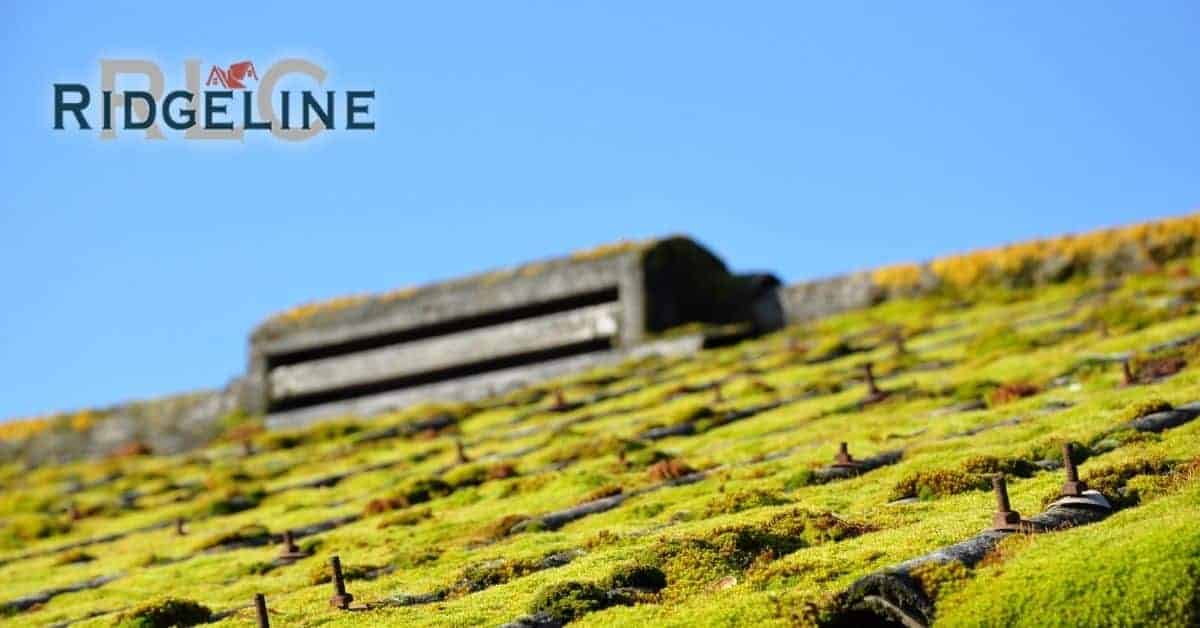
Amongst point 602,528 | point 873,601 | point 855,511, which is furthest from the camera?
point 602,528

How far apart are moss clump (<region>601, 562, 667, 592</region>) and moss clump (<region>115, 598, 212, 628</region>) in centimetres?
552

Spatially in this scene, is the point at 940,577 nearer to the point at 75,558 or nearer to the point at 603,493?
the point at 603,493

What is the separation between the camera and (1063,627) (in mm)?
11984

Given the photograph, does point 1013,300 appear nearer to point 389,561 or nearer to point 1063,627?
point 389,561

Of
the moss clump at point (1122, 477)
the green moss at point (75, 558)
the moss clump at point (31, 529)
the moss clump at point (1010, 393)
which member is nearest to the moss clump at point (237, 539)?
the green moss at point (75, 558)

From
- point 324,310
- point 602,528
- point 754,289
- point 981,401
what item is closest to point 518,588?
A: point 602,528

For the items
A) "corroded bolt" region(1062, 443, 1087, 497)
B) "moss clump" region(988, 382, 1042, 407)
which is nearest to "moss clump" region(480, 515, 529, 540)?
"corroded bolt" region(1062, 443, 1087, 497)

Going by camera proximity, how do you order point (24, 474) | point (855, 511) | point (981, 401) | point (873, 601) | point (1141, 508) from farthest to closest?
point (24, 474), point (981, 401), point (855, 511), point (1141, 508), point (873, 601)

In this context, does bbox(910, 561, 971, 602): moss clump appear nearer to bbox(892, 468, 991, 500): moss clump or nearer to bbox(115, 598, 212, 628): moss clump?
bbox(892, 468, 991, 500): moss clump

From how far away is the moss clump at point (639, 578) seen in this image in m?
15.3

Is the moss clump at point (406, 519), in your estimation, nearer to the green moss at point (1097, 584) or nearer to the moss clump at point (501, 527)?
the moss clump at point (501, 527)

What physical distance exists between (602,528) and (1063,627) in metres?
8.82

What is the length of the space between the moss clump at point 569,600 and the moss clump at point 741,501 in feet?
14.4

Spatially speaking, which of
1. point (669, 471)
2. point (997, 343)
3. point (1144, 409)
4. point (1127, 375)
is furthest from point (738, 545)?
point (997, 343)
